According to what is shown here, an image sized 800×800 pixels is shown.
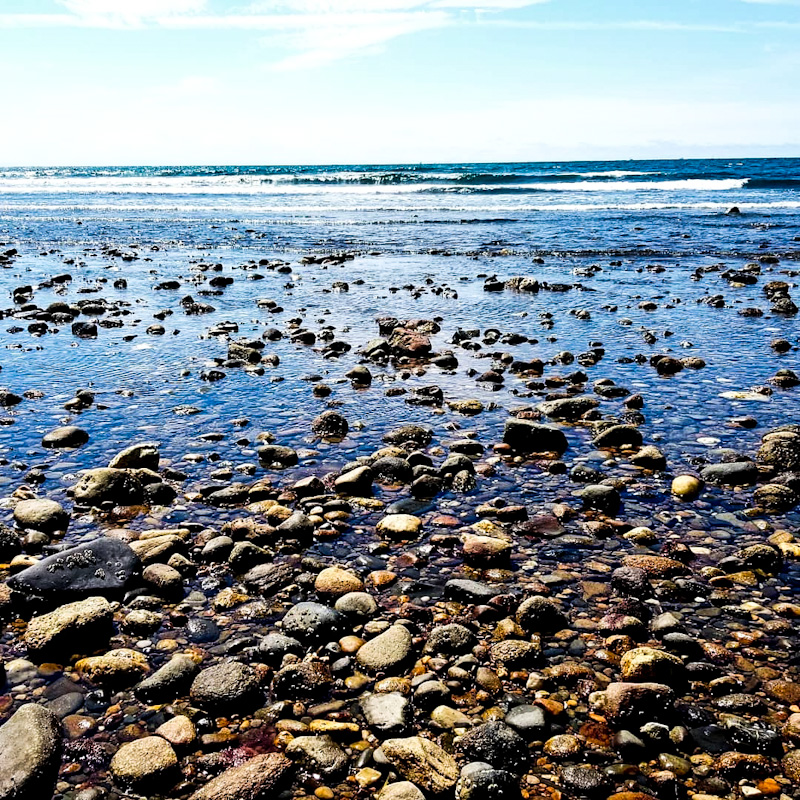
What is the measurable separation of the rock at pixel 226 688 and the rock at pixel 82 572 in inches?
56.1

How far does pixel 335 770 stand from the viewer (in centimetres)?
377

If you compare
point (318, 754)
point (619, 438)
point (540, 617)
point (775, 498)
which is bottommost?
point (318, 754)

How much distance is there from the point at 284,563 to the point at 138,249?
28.0 meters

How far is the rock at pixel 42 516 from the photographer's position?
644 centimetres

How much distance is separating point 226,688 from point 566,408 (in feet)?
20.2

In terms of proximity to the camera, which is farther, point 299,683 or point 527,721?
point 299,683

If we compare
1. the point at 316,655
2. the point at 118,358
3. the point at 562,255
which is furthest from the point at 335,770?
the point at 562,255

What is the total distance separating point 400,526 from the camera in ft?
20.6

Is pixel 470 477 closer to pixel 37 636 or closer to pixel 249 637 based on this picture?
pixel 249 637

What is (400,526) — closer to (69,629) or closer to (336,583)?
(336,583)

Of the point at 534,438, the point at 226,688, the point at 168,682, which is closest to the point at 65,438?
the point at 168,682

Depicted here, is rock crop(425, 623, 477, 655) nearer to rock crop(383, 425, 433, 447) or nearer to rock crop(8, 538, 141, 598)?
rock crop(8, 538, 141, 598)

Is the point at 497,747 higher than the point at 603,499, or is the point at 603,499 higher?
the point at 603,499

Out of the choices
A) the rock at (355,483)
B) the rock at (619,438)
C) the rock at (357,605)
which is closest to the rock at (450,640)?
the rock at (357,605)
